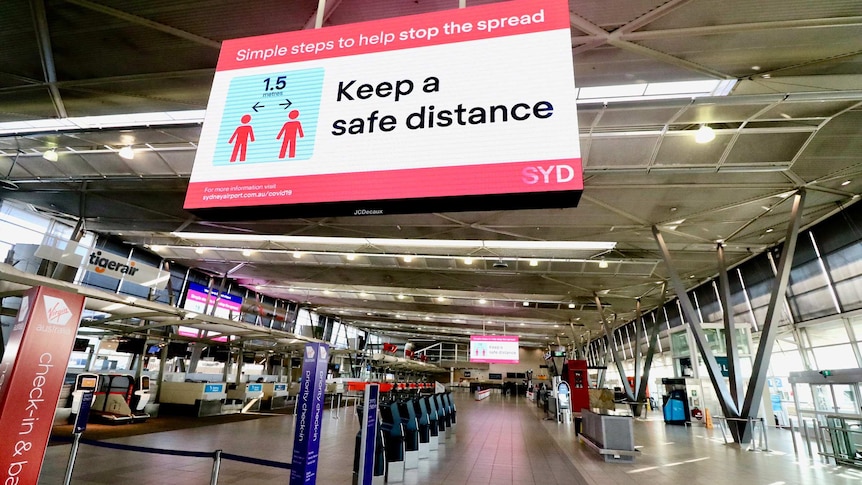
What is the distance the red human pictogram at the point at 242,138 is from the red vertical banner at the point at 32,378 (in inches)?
128

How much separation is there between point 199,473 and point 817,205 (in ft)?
59.1

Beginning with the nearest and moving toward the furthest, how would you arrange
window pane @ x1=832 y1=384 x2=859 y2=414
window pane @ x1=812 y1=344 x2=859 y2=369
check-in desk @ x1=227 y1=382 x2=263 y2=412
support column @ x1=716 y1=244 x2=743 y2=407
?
window pane @ x1=832 y1=384 x2=859 y2=414 < support column @ x1=716 y1=244 x2=743 y2=407 < window pane @ x1=812 y1=344 x2=859 y2=369 < check-in desk @ x1=227 y1=382 x2=263 y2=412

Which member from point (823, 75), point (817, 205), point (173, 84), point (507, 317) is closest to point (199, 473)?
point (173, 84)

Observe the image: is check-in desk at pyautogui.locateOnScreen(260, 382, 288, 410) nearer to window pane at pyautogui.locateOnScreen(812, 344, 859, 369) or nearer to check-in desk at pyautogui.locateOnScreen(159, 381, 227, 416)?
check-in desk at pyautogui.locateOnScreen(159, 381, 227, 416)

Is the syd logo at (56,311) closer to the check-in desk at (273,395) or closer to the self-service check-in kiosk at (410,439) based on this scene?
the self-service check-in kiosk at (410,439)

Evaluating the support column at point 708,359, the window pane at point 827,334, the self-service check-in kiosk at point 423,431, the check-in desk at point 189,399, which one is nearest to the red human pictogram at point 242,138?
the self-service check-in kiosk at point 423,431

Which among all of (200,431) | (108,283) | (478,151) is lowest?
(200,431)

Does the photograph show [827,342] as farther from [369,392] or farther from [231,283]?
[231,283]

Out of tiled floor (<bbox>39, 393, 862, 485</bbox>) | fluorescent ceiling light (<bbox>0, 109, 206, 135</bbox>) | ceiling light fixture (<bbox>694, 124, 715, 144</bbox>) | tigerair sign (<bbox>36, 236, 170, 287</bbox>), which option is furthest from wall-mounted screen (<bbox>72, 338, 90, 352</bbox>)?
ceiling light fixture (<bbox>694, 124, 715, 144</bbox>)

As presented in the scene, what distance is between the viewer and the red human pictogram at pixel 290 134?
2.66 meters

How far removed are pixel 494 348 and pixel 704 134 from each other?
23.2 meters

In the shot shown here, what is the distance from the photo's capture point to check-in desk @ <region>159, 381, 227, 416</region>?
55.1 feet

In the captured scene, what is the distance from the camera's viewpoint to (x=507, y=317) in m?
33.5

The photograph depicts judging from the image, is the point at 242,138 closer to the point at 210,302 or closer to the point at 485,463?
the point at 485,463
